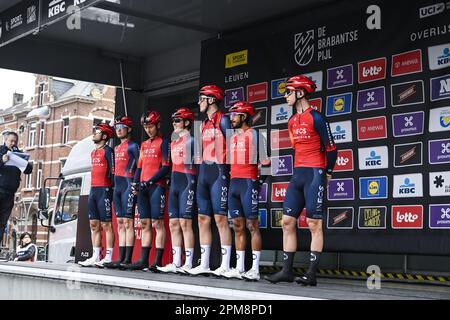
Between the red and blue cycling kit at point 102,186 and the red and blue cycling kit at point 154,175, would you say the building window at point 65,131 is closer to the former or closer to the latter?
the red and blue cycling kit at point 102,186

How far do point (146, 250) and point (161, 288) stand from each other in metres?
2.81

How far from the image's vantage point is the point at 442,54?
601cm

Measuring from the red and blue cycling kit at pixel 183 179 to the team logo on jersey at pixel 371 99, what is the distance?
183 cm

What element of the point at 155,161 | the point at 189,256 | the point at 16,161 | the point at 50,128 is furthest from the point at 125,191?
the point at 50,128

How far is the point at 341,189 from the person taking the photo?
6762 millimetres

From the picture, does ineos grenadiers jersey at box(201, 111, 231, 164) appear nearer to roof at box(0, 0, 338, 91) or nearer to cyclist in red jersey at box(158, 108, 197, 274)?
cyclist in red jersey at box(158, 108, 197, 274)

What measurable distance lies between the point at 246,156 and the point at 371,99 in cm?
150

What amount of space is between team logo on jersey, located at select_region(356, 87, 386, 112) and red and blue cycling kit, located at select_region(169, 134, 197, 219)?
1833 millimetres

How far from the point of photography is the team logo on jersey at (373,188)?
6.37 metres

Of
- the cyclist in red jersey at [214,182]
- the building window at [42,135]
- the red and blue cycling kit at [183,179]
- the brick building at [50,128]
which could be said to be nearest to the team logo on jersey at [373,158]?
the cyclist in red jersey at [214,182]

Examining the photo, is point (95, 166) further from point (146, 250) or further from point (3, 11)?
point (3, 11)

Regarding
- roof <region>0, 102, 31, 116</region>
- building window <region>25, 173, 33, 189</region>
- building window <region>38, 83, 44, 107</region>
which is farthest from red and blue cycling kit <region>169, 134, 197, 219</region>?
roof <region>0, 102, 31, 116</region>

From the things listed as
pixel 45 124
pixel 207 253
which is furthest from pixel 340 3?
pixel 45 124

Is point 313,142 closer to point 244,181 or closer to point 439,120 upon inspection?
point 244,181
